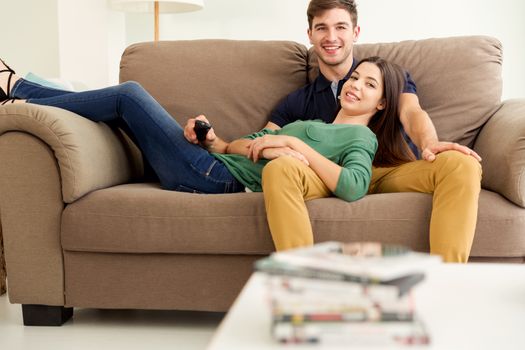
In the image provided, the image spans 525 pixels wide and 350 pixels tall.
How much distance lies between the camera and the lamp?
148 inches

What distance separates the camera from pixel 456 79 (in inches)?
95.9

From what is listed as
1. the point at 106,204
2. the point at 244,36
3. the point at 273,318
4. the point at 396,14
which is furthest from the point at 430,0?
the point at 273,318

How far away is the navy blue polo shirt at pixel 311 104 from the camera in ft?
7.97

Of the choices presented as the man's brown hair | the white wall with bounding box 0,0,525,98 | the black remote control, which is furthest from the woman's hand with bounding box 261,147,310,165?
the white wall with bounding box 0,0,525,98

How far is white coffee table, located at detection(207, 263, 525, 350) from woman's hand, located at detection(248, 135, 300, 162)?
941mm

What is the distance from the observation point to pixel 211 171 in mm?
2164

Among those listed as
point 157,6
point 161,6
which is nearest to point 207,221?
point 157,6

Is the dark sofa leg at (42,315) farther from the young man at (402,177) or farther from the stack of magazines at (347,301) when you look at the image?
the stack of magazines at (347,301)

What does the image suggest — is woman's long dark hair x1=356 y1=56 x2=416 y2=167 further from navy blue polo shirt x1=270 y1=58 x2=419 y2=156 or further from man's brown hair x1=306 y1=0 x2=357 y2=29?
man's brown hair x1=306 y1=0 x2=357 y2=29

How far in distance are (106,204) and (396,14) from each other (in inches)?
105

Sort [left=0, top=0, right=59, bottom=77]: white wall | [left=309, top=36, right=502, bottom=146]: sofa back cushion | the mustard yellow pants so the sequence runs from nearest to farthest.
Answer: the mustard yellow pants
[left=309, top=36, right=502, bottom=146]: sofa back cushion
[left=0, top=0, right=59, bottom=77]: white wall

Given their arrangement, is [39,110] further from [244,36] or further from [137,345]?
[244,36]

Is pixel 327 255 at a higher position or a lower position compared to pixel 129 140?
higher

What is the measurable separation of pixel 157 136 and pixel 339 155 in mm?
622
